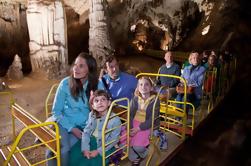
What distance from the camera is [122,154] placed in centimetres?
377

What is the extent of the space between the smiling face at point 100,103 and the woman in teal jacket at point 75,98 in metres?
0.29

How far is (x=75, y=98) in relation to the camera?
327 centimetres

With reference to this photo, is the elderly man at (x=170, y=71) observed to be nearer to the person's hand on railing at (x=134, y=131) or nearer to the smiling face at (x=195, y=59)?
the smiling face at (x=195, y=59)

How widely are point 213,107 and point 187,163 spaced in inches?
77.4

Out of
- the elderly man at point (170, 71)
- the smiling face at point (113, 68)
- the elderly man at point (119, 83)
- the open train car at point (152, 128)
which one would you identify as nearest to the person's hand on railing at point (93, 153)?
the open train car at point (152, 128)

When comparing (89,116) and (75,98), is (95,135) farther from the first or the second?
(75,98)

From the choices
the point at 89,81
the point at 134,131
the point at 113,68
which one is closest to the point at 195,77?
the point at 113,68

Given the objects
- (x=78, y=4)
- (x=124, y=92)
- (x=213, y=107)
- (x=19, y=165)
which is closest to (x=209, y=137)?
(x=213, y=107)

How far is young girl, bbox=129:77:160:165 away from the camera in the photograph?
142 inches

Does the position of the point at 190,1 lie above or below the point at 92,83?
above

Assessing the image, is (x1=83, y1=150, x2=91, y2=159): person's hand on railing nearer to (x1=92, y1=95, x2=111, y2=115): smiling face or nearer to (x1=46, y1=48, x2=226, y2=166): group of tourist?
(x1=46, y1=48, x2=226, y2=166): group of tourist

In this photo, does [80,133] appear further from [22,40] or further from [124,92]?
[22,40]

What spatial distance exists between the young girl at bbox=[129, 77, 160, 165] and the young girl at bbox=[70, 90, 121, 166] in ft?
1.52

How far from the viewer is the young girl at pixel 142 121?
3.62 metres
